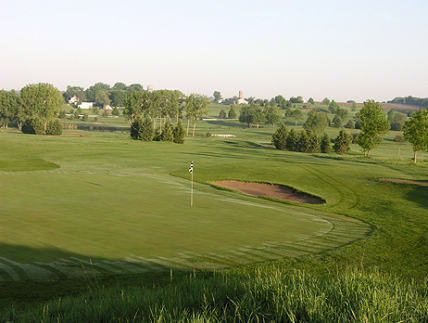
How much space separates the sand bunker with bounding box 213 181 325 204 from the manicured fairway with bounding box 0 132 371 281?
1969 mm

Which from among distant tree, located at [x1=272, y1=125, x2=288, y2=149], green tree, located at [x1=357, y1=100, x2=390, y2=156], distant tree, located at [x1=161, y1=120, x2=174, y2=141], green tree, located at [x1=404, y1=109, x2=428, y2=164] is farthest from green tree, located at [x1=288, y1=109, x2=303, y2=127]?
green tree, located at [x1=404, y1=109, x2=428, y2=164]

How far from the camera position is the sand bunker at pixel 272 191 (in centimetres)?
3147

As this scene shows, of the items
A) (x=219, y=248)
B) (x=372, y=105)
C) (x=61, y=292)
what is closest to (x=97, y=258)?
(x=61, y=292)

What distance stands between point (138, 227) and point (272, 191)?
17.7 metres

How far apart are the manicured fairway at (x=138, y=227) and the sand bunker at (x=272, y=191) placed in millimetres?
1969

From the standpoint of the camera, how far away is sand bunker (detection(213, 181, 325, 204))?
3147cm

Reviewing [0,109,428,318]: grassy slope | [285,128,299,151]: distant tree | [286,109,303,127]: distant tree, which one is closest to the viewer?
[0,109,428,318]: grassy slope

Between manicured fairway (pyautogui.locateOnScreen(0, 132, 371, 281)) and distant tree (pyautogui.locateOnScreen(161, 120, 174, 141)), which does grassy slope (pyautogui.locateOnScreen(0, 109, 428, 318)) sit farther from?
distant tree (pyautogui.locateOnScreen(161, 120, 174, 141))

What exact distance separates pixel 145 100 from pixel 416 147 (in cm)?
10441

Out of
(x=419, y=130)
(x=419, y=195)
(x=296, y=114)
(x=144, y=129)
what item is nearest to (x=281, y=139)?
(x=144, y=129)

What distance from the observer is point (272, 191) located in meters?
34.2

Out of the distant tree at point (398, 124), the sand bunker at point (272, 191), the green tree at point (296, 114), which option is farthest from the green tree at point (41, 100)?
the distant tree at point (398, 124)

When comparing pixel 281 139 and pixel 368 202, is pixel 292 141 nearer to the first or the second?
pixel 281 139

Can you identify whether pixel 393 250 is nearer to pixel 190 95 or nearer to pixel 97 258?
pixel 97 258
